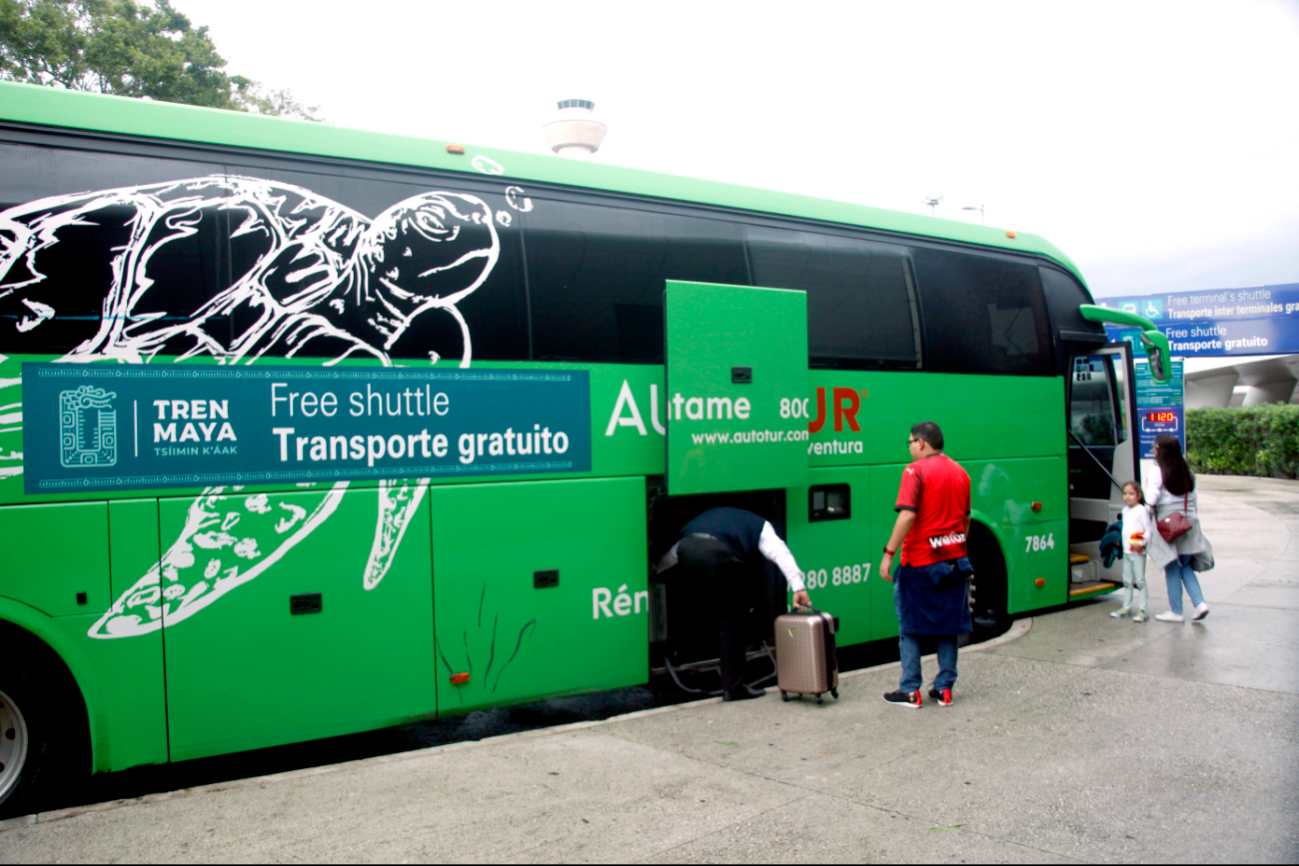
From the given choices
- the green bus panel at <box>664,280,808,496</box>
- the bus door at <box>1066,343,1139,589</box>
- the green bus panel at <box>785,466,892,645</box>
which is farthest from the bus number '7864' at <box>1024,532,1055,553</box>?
the green bus panel at <box>664,280,808,496</box>

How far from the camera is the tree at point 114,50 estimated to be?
19516 millimetres

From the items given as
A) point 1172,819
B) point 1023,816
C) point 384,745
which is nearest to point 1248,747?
point 1172,819

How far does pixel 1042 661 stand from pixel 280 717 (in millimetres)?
5530

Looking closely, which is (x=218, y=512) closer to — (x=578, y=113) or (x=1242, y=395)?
(x=578, y=113)

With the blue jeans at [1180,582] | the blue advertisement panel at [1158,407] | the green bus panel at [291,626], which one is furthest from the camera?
the blue advertisement panel at [1158,407]

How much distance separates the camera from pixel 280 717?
15.9ft

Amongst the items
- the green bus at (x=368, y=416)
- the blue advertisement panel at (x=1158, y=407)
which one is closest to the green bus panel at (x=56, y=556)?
the green bus at (x=368, y=416)

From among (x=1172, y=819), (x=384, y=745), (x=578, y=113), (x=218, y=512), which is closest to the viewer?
(x=1172, y=819)

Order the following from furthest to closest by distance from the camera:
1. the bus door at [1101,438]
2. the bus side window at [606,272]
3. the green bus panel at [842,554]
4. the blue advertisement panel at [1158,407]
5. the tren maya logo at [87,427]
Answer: the blue advertisement panel at [1158,407], the bus door at [1101,438], the green bus panel at [842,554], the bus side window at [606,272], the tren maya logo at [87,427]

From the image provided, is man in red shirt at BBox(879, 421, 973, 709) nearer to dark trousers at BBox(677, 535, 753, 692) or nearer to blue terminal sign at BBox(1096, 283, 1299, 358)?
dark trousers at BBox(677, 535, 753, 692)

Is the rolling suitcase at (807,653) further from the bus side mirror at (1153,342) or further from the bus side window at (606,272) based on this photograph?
the bus side mirror at (1153,342)

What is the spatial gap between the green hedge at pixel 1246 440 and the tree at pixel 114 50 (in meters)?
26.8

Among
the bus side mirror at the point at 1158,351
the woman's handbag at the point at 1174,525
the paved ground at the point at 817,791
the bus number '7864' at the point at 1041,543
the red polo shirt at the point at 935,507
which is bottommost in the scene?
the paved ground at the point at 817,791

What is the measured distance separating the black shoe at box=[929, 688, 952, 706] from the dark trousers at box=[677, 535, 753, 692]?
4.20 ft
